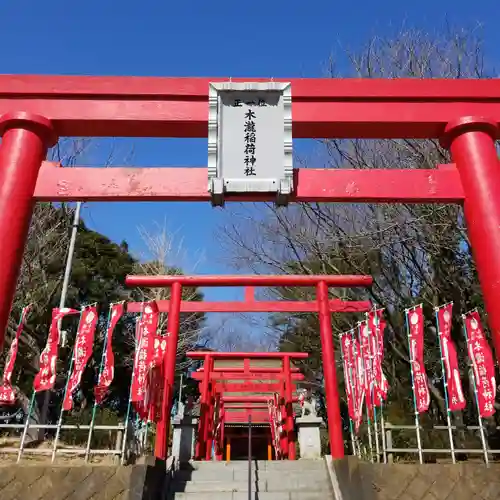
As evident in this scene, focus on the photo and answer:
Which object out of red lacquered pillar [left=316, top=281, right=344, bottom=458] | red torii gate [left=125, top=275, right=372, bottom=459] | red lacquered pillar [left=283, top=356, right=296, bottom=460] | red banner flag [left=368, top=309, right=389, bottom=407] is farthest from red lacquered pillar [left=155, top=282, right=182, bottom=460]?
red lacquered pillar [left=283, top=356, right=296, bottom=460]

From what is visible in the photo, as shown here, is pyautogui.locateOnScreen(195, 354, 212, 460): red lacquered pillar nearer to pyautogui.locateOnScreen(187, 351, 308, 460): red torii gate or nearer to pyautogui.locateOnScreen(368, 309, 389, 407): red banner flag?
pyautogui.locateOnScreen(187, 351, 308, 460): red torii gate

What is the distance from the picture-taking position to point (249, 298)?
11.5 metres

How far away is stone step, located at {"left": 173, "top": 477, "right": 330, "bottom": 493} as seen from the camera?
8531 mm

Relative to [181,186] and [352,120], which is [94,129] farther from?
[352,120]

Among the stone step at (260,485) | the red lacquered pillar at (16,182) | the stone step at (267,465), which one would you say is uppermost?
the red lacquered pillar at (16,182)

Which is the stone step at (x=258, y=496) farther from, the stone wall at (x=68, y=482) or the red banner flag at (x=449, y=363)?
the red banner flag at (x=449, y=363)

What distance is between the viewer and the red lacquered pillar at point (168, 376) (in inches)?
351

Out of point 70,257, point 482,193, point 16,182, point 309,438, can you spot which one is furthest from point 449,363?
point 70,257

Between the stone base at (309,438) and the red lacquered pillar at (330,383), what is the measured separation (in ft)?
12.9

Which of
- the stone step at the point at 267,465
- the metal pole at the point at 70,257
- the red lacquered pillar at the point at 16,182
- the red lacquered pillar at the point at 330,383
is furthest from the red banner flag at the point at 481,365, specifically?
the metal pole at the point at 70,257

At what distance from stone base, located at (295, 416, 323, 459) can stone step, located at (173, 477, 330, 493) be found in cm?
416

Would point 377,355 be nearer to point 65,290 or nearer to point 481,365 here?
point 481,365

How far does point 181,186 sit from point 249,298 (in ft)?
23.6

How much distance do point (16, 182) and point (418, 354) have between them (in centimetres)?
754
